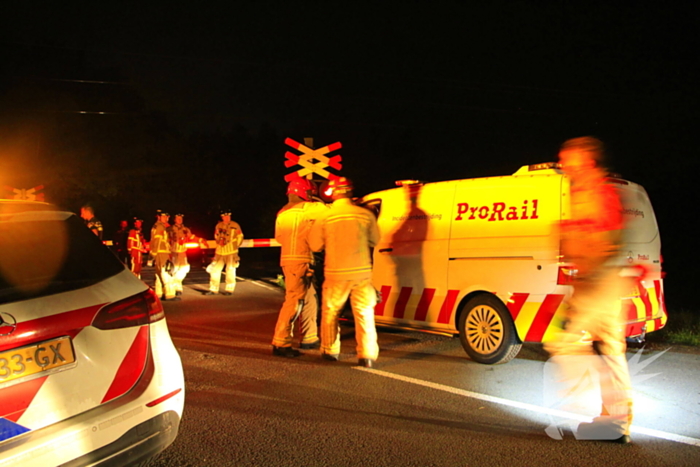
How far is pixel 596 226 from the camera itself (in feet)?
13.7

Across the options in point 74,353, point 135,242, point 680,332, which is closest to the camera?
point 74,353

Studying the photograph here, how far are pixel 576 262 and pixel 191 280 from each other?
1411 centimetres

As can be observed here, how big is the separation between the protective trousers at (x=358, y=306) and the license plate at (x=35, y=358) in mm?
3702

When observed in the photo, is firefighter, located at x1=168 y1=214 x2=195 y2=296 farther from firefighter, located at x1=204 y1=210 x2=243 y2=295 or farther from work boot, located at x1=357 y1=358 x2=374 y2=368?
work boot, located at x1=357 y1=358 x2=374 y2=368

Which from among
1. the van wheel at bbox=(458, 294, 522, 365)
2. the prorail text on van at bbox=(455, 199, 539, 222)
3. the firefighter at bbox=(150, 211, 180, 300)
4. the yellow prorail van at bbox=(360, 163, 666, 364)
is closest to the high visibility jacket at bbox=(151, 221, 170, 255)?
the firefighter at bbox=(150, 211, 180, 300)

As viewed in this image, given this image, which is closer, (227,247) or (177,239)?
(227,247)

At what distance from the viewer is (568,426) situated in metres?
4.45

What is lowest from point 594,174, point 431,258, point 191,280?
point 191,280

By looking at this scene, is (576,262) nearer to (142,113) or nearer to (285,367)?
(285,367)

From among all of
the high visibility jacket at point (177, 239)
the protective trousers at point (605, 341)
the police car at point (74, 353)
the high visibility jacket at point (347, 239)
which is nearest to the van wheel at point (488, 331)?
the high visibility jacket at point (347, 239)

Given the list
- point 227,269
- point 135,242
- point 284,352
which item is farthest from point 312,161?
Answer: point 284,352

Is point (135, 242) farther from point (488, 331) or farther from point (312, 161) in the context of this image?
point (488, 331)

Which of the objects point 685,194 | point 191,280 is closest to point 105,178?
point 191,280

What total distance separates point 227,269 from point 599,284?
383 inches
